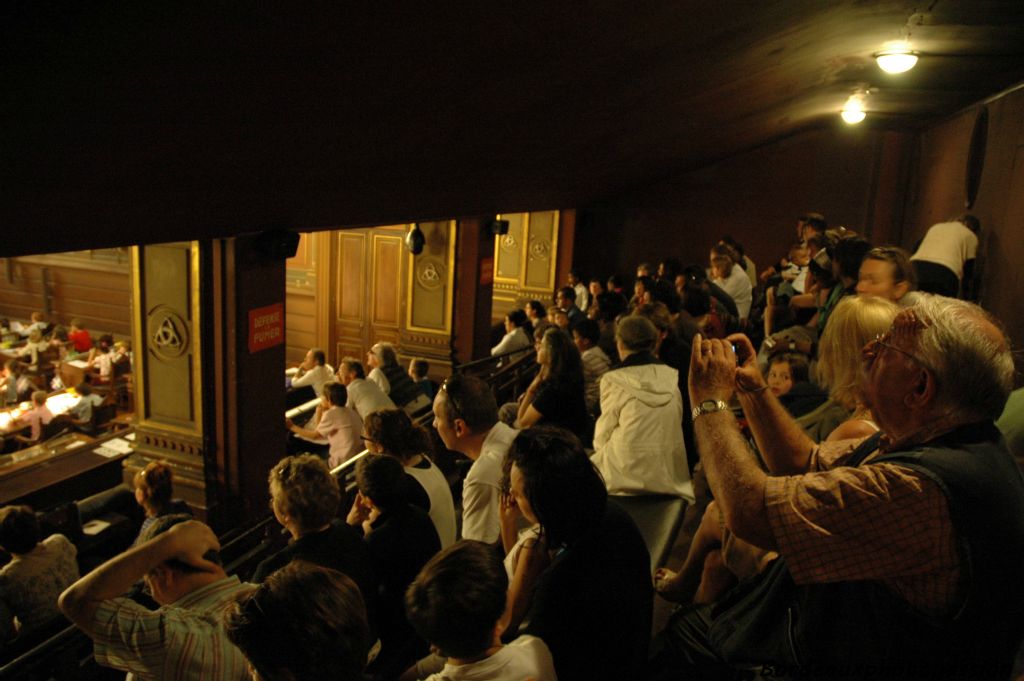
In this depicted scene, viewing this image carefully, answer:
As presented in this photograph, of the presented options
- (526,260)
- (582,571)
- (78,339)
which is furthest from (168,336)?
(526,260)

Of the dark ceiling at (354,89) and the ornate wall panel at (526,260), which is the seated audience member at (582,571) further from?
the ornate wall panel at (526,260)

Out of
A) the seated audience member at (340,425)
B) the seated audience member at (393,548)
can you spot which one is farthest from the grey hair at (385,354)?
the seated audience member at (393,548)

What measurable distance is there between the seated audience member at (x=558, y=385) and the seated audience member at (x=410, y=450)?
39.9 inches

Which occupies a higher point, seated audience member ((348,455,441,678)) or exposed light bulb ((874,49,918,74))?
exposed light bulb ((874,49,918,74))

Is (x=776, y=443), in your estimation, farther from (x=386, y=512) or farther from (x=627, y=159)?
(x=627, y=159)

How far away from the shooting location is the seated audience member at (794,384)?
3057 mm

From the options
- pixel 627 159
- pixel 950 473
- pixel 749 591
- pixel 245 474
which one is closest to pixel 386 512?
pixel 749 591

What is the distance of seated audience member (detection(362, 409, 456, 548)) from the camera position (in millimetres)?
2949

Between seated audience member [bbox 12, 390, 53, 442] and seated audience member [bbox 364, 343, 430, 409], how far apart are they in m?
4.41

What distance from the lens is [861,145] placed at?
10531mm

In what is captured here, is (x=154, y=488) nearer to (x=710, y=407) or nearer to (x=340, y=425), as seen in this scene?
(x=340, y=425)

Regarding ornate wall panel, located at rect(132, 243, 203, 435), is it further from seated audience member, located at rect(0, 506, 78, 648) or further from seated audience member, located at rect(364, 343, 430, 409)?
seated audience member, located at rect(0, 506, 78, 648)

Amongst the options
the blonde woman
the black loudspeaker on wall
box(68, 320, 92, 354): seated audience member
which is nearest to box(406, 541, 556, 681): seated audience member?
the blonde woman

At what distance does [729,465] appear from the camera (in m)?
1.40
